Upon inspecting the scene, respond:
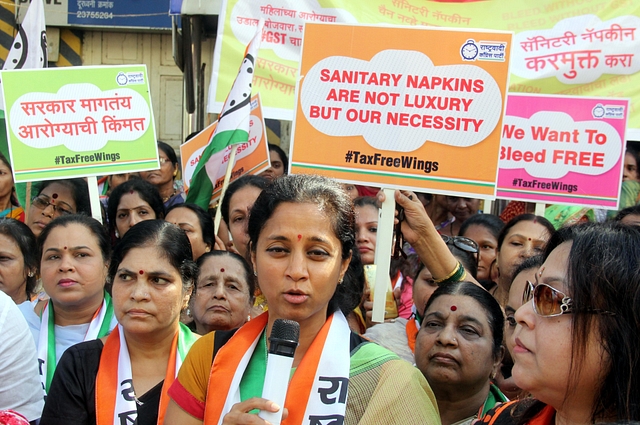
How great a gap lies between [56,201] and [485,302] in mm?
3467

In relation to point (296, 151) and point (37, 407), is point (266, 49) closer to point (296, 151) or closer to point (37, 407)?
point (296, 151)

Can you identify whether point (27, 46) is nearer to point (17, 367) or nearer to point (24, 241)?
point (24, 241)

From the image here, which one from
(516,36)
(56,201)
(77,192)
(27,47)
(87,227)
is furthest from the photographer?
(516,36)

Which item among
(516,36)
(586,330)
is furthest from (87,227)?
(516,36)

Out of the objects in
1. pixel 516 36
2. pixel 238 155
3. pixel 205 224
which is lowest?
pixel 205 224

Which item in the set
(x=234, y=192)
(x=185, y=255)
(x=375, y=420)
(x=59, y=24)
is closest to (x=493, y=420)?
(x=375, y=420)

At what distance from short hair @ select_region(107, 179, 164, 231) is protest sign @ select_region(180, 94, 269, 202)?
1.46 feet

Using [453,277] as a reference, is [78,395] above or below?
below

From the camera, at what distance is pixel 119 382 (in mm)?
2795

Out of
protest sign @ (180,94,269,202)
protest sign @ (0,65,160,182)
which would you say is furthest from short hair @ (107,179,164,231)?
protest sign @ (180,94,269,202)

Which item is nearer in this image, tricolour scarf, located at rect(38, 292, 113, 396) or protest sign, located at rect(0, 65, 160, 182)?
tricolour scarf, located at rect(38, 292, 113, 396)

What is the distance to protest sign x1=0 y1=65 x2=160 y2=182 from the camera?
4.83 meters

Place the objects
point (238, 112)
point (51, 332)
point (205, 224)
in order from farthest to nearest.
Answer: point (238, 112)
point (205, 224)
point (51, 332)

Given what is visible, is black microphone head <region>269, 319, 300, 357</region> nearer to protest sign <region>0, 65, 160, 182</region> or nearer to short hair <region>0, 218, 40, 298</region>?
short hair <region>0, 218, 40, 298</region>
